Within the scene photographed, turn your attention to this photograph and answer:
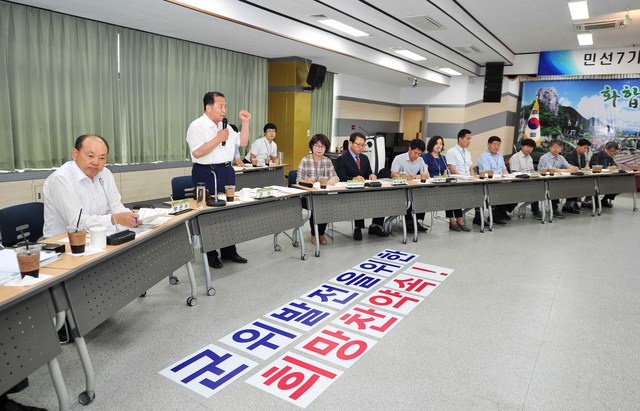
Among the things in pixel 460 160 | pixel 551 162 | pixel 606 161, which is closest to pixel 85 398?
pixel 460 160

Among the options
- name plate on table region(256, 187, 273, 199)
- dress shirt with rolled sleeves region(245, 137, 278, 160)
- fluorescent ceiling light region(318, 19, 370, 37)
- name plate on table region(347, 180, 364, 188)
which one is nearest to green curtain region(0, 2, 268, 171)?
dress shirt with rolled sleeves region(245, 137, 278, 160)

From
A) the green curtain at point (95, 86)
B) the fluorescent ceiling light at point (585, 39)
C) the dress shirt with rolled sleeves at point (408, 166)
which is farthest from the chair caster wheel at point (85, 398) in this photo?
the fluorescent ceiling light at point (585, 39)

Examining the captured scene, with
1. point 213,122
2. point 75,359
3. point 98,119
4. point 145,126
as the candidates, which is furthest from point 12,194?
point 75,359

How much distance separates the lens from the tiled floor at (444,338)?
2.09 metres

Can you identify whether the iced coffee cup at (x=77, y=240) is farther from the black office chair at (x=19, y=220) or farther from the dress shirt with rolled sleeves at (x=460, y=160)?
the dress shirt with rolled sleeves at (x=460, y=160)

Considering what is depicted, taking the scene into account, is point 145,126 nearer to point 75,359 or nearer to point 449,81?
point 75,359

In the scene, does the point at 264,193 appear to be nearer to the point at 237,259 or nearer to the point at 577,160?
the point at 237,259

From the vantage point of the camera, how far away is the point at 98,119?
5723mm

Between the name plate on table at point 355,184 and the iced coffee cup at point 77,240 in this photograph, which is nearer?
the iced coffee cup at point 77,240

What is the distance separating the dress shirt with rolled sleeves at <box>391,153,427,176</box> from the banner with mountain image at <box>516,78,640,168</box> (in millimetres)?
6743

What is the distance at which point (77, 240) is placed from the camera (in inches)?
80.6

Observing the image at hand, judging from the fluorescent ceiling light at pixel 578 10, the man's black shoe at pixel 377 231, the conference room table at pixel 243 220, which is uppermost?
the fluorescent ceiling light at pixel 578 10

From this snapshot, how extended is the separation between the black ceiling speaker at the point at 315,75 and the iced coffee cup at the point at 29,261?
23.4ft

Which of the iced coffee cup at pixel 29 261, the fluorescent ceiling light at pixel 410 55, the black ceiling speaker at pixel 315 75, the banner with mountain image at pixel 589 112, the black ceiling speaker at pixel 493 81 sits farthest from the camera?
the black ceiling speaker at pixel 493 81
